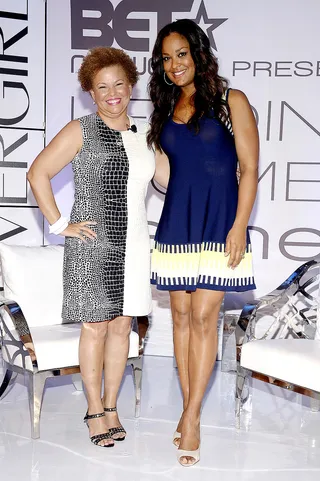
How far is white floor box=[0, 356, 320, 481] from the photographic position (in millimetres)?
2896

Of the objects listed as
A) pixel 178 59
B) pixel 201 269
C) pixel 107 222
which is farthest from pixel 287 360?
pixel 178 59

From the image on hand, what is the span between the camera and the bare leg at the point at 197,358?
118 inches

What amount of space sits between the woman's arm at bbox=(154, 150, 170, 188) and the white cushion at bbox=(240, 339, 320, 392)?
944 millimetres

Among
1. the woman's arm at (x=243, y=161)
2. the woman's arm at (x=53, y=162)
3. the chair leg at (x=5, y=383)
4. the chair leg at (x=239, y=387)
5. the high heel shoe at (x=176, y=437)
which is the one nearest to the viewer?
the woman's arm at (x=243, y=161)

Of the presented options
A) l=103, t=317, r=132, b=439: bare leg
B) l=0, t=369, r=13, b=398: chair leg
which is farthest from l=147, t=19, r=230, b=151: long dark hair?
l=0, t=369, r=13, b=398: chair leg

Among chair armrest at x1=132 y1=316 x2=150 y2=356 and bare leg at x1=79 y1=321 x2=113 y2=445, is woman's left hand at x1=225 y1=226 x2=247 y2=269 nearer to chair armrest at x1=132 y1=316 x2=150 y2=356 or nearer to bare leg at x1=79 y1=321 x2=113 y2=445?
bare leg at x1=79 y1=321 x2=113 y2=445

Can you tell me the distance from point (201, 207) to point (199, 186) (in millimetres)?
93

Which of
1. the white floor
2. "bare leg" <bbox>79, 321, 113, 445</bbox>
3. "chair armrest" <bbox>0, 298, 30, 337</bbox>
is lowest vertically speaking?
the white floor

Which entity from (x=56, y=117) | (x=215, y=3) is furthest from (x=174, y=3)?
(x=56, y=117)

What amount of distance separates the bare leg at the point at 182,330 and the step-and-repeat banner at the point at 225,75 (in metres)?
1.77

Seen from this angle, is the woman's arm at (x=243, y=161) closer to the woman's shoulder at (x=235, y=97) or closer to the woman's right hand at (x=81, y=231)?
Result: the woman's shoulder at (x=235, y=97)

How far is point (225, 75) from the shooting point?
190 inches

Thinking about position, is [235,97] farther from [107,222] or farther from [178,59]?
[107,222]

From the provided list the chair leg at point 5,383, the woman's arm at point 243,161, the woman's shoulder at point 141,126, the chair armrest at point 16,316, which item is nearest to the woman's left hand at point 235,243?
the woman's arm at point 243,161
